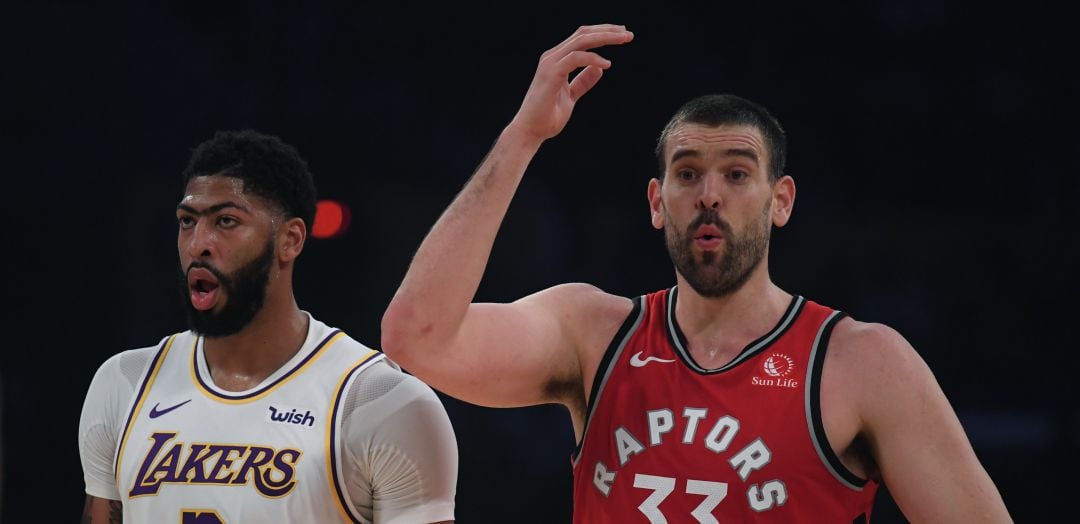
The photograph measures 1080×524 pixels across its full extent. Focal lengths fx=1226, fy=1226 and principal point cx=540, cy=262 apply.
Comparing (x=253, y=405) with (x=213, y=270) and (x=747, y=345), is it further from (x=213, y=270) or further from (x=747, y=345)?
(x=747, y=345)

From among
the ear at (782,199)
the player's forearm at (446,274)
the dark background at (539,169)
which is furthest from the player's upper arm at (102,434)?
the dark background at (539,169)

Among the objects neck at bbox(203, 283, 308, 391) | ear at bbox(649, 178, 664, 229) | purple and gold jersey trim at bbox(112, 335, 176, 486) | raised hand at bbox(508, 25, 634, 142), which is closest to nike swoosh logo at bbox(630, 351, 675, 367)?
ear at bbox(649, 178, 664, 229)

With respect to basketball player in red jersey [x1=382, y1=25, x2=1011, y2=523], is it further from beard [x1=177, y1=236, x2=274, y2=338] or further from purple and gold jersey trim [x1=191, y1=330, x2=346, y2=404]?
beard [x1=177, y1=236, x2=274, y2=338]

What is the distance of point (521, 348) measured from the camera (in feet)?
8.91

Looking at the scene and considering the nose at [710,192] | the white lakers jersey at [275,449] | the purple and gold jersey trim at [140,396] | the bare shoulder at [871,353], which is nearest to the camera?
the bare shoulder at [871,353]

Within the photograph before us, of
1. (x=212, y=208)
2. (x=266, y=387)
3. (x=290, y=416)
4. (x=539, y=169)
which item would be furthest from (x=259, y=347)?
(x=539, y=169)

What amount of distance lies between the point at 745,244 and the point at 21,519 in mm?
4653

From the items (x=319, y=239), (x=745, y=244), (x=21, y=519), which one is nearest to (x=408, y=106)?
(x=319, y=239)

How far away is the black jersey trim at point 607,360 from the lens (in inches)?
108

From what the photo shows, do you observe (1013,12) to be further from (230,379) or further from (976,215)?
(230,379)

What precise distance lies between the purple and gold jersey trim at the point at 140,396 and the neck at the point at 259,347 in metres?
0.15

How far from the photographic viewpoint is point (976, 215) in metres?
6.68

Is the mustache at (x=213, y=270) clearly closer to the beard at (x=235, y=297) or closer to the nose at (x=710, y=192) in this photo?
the beard at (x=235, y=297)

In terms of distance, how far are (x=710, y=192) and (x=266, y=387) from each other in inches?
46.1
